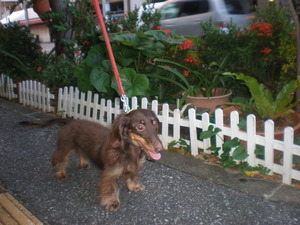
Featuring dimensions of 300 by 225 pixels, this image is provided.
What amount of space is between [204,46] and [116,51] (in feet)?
5.24

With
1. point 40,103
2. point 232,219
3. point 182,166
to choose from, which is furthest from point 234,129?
point 40,103

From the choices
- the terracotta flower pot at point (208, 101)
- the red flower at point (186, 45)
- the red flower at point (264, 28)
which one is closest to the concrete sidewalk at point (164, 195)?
the terracotta flower pot at point (208, 101)

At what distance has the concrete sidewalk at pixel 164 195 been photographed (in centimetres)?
283

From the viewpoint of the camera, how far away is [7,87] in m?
7.99

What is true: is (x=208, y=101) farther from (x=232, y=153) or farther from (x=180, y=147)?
(x=232, y=153)

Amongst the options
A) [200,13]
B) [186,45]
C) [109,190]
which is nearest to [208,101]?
[186,45]

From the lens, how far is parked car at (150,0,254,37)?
9.38 m

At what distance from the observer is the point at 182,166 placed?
3.84 m

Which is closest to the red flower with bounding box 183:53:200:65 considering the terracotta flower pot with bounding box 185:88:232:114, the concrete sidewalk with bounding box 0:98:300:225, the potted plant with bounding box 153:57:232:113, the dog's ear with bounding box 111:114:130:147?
the potted plant with bounding box 153:57:232:113

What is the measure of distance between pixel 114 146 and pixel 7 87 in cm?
633

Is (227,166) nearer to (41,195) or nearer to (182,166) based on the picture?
(182,166)

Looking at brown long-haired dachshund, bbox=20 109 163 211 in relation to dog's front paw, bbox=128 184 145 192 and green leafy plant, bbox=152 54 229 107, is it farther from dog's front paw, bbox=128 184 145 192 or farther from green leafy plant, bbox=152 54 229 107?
green leafy plant, bbox=152 54 229 107

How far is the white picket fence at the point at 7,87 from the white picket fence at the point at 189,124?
3.63ft

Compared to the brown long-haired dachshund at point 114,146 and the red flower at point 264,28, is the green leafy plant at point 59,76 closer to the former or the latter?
the brown long-haired dachshund at point 114,146
